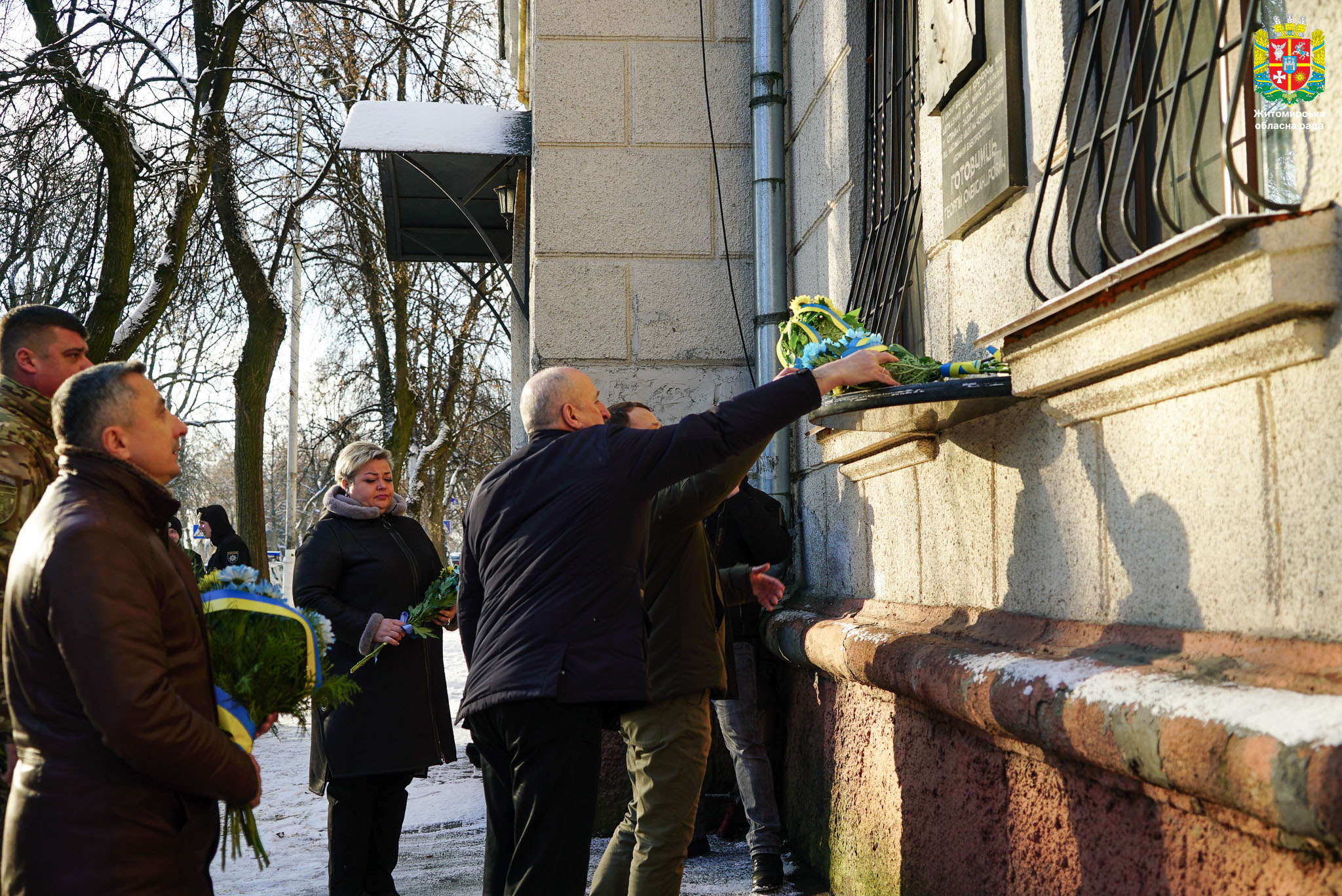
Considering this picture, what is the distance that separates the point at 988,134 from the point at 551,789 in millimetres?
2142

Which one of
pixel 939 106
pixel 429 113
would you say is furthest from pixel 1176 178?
pixel 429 113

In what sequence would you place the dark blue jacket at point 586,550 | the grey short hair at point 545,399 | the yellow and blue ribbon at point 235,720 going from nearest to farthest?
the yellow and blue ribbon at point 235,720
the dark blue jacket at point 586,550
the grey short hair at point 545,399

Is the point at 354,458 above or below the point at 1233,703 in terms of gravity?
above

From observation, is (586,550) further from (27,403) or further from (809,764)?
(809,764)

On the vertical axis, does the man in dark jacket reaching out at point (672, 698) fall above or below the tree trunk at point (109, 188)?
below

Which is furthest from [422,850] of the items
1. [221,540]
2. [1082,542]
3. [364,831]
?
[221,540]

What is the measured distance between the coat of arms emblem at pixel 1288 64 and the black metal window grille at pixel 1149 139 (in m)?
0.03

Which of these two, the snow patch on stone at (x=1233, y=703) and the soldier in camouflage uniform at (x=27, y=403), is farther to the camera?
the soldier in camouflage uniform at (x=27, y=403)

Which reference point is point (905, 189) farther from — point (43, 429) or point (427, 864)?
point (427, 864)

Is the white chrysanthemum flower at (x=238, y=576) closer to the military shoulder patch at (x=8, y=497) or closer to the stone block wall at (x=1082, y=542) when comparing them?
the military shoulder patch at (x=8, y=497)

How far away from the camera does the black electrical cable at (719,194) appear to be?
6422mm

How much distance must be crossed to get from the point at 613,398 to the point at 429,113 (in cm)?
225

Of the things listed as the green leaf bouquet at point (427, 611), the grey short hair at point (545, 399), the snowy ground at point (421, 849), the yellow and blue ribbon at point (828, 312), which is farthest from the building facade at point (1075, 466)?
the green leaf bouquet at point (427, 611)

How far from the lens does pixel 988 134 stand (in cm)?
354
